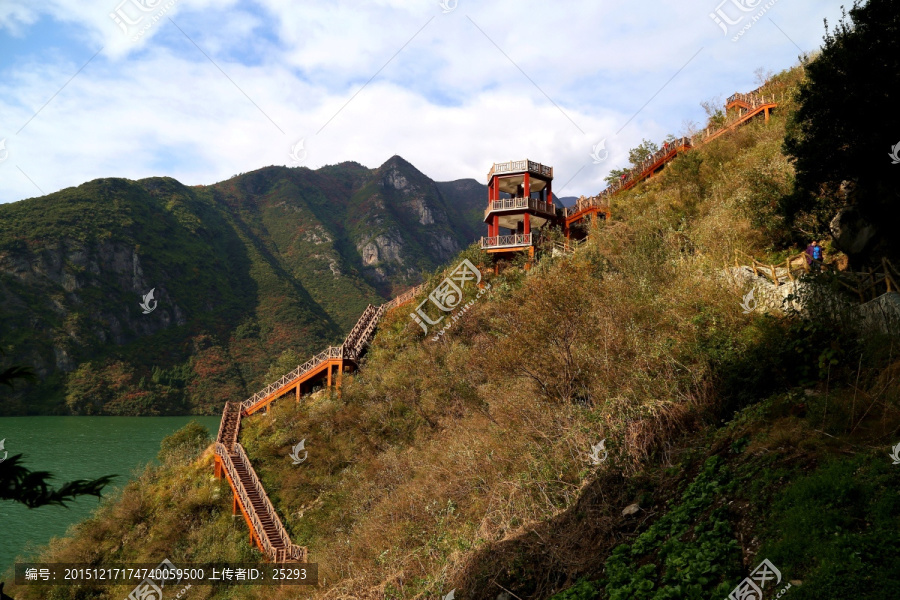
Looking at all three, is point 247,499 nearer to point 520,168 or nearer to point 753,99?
point 520,168

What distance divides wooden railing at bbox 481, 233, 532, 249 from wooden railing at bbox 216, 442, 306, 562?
1631 cm

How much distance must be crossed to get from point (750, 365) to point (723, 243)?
307 inches

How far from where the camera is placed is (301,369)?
2806cm

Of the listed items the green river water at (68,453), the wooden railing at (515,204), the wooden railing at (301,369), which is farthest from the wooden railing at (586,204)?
the green river water at (68,453)

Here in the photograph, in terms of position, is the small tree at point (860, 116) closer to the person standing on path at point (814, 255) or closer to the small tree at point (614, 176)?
the person standing on path at point (814, 255)

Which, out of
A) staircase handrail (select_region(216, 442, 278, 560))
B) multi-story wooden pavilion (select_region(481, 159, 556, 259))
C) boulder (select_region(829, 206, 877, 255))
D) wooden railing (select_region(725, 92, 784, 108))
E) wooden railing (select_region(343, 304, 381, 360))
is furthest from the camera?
multi-story wooden pavilion (select_region(481, 159, 556, 259))

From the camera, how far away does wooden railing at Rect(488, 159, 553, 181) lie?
29516 millimetres

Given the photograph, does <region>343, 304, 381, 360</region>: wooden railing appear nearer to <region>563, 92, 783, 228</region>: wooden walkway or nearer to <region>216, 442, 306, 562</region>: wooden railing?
<region>216, 442, 306, 562</region>: wooden railing

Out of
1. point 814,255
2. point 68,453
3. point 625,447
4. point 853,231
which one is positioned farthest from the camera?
point 68,453

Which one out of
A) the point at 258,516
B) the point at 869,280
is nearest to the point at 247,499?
the point at 258,516

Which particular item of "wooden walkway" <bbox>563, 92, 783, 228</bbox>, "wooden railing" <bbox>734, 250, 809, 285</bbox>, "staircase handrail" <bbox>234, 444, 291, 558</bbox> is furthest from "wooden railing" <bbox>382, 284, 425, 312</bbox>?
"wooden railing" <bbox>734, 250, 809, 285</bbox>

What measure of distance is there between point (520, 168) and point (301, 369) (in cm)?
1695

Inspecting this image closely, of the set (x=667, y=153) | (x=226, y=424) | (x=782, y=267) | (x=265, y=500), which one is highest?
(x=667, y=153)

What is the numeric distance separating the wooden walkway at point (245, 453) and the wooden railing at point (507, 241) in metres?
4.80
